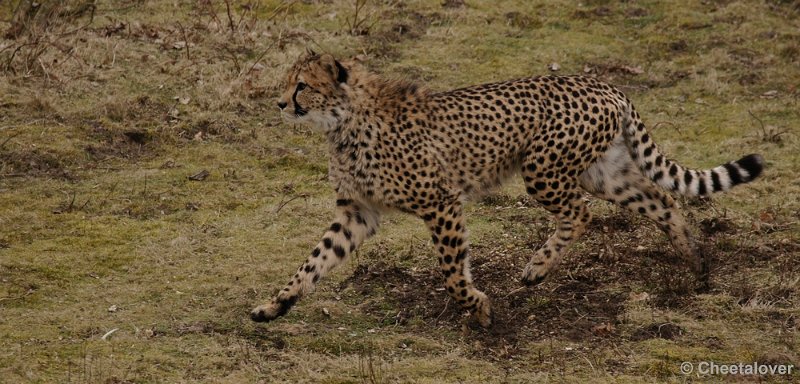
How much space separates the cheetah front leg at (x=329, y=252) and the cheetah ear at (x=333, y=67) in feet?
2.52

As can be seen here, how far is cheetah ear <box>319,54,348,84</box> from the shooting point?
6617 mm

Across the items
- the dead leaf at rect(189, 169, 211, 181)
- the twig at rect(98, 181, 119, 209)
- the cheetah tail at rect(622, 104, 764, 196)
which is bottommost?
the twig at rect(98, 181, 119, 209)

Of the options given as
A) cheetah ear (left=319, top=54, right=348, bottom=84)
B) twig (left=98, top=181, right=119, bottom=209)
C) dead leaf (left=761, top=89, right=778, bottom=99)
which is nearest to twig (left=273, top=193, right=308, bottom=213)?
twig (left=98, top=181, right=119, bottom=209)

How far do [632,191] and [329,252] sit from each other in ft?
6.84

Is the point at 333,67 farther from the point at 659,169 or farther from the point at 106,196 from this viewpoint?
the point at 106,196

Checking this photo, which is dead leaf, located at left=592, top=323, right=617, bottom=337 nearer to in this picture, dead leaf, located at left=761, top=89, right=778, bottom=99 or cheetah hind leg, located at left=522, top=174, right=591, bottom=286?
cheetah hind leg, located at left=522, top=174, right=591, bottom=286

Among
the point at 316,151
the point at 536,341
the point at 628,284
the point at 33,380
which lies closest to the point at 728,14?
the point at 316,151

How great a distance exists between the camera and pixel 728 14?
12.5 meters

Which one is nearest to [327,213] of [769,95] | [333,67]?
[333,67]

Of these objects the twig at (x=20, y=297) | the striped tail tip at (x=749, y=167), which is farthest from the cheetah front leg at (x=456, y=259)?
the twig at (x=20, y=297)

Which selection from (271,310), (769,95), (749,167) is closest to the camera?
(271,310)

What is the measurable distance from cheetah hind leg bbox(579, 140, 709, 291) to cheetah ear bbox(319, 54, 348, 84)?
1.78 m

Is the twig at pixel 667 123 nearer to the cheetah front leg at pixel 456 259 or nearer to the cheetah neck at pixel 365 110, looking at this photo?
the cheetah neck at pixel 365 110

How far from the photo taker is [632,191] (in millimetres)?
7242
